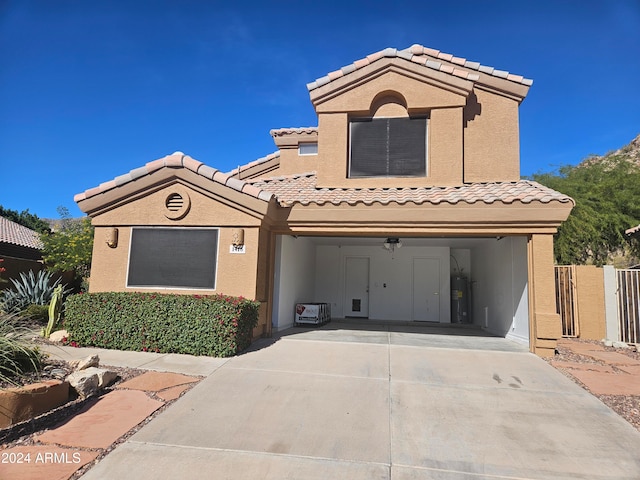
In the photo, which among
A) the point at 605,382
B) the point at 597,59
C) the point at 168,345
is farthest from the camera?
the point at 597,59

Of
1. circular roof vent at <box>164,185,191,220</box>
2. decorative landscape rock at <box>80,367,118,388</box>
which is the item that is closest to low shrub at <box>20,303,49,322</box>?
circular roof vent at <box>164,185,191,220</box>

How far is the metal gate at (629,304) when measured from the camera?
9312mm

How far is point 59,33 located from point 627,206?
22.4 metres

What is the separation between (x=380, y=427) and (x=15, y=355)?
14.7ft

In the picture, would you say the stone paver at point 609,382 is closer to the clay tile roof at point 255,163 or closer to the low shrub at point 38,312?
the clay tile roof at point 255,163

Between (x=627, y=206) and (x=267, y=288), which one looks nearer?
(x=267, y=288)

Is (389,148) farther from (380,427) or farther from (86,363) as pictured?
(86,363)

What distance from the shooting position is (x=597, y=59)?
38.9 feet

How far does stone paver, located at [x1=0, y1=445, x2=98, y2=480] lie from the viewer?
3.12 m

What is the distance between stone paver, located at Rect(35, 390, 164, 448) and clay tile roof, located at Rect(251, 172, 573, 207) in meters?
5.31

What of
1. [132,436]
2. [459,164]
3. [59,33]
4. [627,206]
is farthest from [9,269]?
[627,206]

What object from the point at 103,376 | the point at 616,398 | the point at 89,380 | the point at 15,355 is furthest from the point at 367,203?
the point at 15,355

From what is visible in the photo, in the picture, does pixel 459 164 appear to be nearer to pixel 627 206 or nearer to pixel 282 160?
pixel 282 160

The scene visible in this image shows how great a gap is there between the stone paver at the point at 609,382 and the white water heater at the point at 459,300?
775 centimetres
